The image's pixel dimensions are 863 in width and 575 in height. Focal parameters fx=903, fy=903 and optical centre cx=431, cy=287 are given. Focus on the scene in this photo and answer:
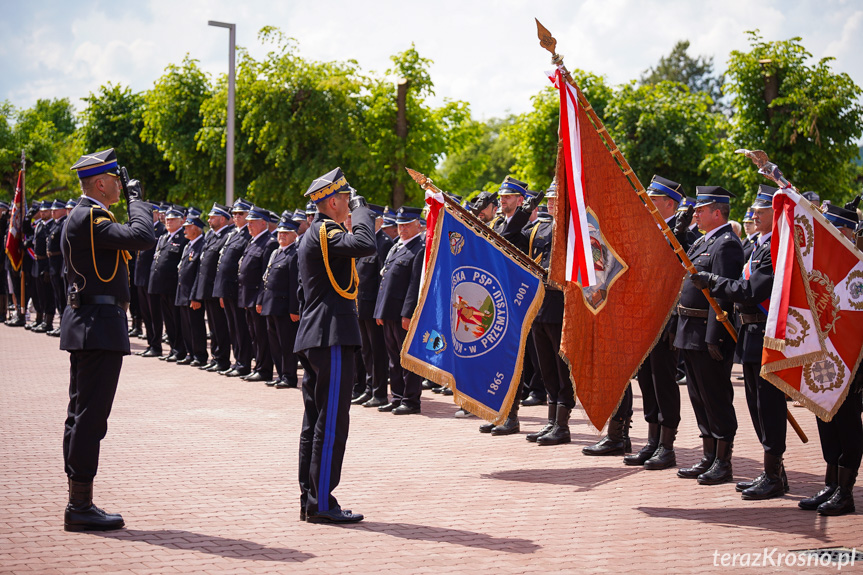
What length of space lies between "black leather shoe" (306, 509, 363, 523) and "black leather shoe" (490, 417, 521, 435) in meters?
3.48

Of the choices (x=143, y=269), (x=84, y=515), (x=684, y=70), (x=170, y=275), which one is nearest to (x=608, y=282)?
(x=84, y=515)

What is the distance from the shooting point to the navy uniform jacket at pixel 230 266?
518 inches

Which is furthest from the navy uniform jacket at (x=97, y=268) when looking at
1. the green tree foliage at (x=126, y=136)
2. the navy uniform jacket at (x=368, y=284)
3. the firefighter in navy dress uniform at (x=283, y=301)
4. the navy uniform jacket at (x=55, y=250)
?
the green tree foliage at (x=126, y=136)

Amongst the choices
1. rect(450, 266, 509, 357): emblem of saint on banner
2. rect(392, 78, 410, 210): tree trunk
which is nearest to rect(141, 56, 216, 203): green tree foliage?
rect(392, 78, 410, 210): tree trunk

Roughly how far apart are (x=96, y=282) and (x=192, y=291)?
7.94 meters

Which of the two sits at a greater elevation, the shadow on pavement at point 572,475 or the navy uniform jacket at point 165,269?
the navy uniform jacket at point 165,269

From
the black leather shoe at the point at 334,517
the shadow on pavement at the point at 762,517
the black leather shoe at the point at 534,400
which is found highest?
the black leather shoe at the point at 534,400

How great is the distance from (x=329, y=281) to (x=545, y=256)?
379cm

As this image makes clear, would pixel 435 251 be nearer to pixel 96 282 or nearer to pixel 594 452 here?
pixel 594 452

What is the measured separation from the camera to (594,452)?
27.6 feet

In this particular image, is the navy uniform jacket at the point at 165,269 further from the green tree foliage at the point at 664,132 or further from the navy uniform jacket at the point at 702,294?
the green tree foliage at the point at 664,132

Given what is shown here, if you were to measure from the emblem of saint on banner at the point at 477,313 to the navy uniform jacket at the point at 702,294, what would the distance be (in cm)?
151

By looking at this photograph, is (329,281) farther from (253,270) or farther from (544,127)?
(544,127)

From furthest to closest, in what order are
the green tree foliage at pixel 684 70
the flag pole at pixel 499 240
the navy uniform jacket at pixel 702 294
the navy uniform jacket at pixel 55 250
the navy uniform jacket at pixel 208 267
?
1. the green tree foliage at pixel 684 70
2. the navy uniform jacket at pixel 55 250
3. the navy uniform jacket at pixel 208 267
4. the flag pole at pixel 499 240
5. the navy uniform jacket at pixel 702 294
